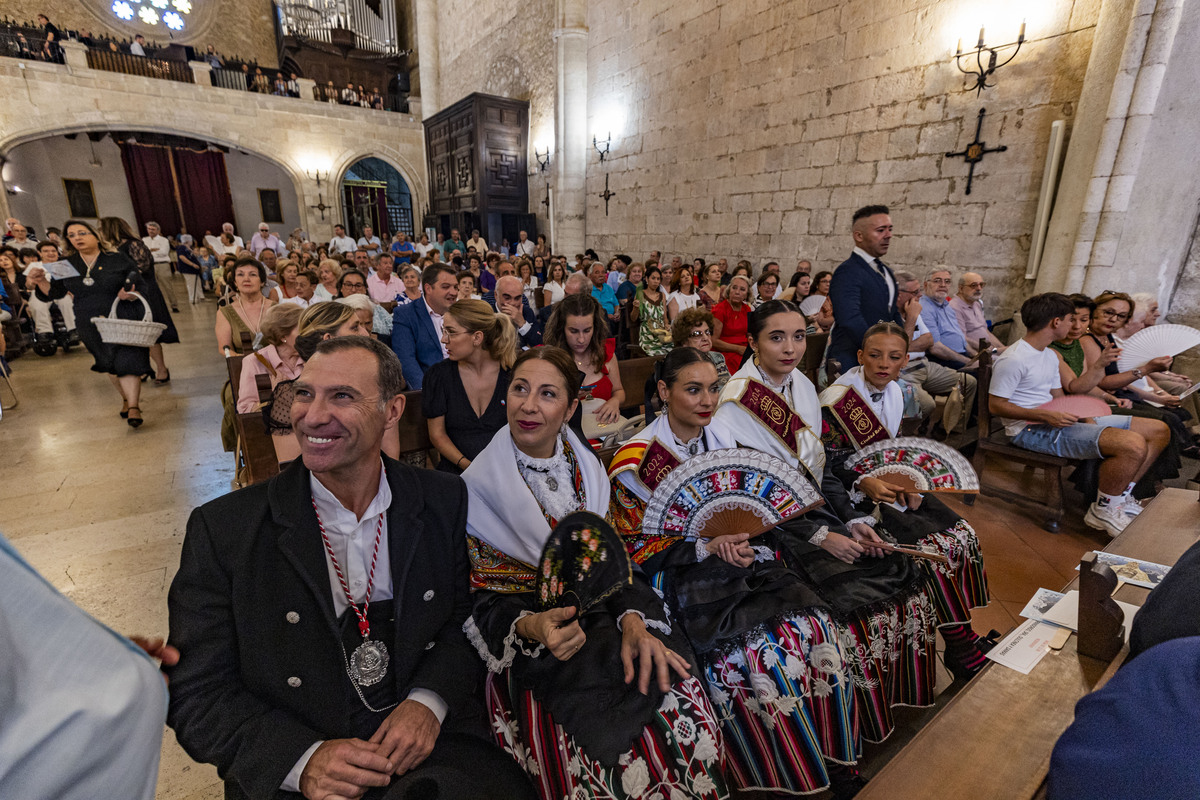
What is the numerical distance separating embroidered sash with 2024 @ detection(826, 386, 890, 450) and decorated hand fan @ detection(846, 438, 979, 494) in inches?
6.2

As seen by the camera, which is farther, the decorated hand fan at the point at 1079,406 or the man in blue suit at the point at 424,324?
the man in blue suit at the point at 424,324

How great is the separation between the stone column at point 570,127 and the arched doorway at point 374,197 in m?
10.2

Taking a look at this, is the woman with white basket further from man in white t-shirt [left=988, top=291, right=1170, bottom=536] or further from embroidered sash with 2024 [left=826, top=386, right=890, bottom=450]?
man in white t-shirt [left=988, top=291, right=1170, bottom=536]

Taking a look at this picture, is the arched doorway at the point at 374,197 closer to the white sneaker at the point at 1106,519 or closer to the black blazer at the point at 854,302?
the black blazer at the point at 854,302

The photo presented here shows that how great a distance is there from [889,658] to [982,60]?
5.92 m

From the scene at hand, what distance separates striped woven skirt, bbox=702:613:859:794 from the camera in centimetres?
139

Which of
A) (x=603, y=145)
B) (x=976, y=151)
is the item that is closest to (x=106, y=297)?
(x=976, y=151)

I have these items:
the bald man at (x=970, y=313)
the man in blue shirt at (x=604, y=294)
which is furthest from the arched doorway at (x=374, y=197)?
the bald man at (x=970, y=313)

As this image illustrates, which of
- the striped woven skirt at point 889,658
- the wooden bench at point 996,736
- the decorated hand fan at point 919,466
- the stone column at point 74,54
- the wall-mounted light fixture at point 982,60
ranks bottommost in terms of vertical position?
the striped woven skirt at point 889,658

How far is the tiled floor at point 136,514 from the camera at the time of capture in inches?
93.5

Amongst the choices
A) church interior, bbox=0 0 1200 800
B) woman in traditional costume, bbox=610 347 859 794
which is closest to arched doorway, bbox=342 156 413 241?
church interior, bbox=0 0 1200 800

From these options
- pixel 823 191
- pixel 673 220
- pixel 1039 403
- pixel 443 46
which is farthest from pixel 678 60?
pixel 443 46

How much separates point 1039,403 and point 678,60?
7.42 meters

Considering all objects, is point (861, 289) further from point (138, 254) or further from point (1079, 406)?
point (138, 254)
